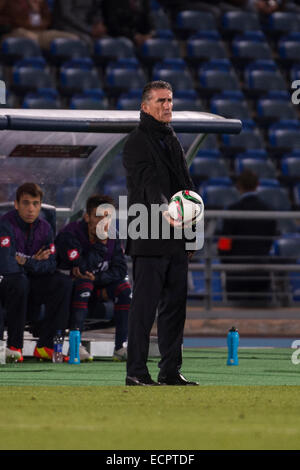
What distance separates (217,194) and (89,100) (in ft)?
9.81

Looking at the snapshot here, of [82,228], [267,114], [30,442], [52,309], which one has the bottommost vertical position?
[30,442]

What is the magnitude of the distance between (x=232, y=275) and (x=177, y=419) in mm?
11106

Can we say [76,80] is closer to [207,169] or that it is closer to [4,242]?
[207,169]

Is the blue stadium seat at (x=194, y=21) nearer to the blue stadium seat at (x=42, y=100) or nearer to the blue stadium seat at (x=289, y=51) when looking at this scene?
the blue stadium seat at (x=289, y=51)

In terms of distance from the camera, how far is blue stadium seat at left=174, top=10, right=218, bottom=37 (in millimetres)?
24688

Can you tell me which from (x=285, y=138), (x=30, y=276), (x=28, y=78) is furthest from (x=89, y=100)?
(x=30, y=276)

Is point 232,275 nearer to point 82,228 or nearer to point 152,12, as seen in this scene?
point 82,228

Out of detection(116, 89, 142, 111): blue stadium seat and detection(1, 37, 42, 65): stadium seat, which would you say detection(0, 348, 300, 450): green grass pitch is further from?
detection(1, 37, 42, 65): stadium seat

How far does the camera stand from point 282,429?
18.7 feet

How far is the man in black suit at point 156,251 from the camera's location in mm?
7969

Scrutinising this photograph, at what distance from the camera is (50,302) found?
11133mm

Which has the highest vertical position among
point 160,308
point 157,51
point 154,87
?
point 157,51

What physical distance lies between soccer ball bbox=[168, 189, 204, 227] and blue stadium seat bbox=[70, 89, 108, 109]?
12473mm

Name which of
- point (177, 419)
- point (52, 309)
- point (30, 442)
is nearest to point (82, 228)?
point (52, 309)
